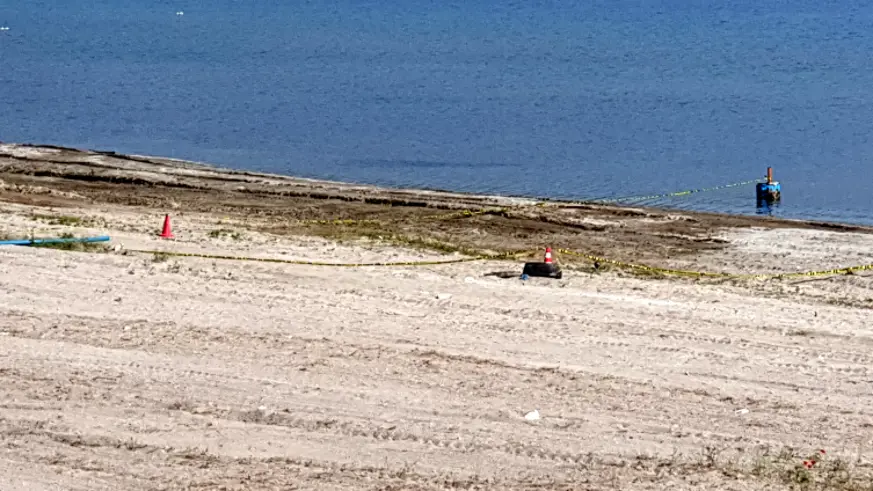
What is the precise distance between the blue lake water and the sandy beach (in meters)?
11.7

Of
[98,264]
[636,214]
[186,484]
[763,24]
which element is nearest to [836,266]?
[636,214]

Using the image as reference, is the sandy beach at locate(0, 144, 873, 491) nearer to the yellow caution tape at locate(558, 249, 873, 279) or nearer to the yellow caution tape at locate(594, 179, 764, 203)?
the yellow caution tape at locate(558, 249, 873, 279)

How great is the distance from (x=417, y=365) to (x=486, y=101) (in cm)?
3693

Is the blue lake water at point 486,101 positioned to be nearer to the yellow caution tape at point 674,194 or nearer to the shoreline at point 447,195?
the yellow caution tape at point 674,194

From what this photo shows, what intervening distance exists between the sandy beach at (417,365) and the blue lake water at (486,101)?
11.7 meters

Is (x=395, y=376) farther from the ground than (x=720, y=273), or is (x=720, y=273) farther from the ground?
(x=720, y=273)

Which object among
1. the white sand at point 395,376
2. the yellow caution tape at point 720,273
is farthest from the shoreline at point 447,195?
the white sand at point 395,376

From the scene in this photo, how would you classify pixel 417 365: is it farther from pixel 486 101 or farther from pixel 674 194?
pixel 486 101

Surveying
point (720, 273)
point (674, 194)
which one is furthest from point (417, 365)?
point (674, 194)

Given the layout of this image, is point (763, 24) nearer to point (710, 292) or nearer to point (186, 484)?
point (710, 292)

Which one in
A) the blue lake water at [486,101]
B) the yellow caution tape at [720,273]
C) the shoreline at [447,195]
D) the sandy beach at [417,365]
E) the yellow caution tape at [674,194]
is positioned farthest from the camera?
the blue lake water at [486,101]

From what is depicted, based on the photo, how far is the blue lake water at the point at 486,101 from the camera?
35.9 metres

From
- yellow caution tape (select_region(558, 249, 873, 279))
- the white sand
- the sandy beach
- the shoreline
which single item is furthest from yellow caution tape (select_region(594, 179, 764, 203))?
the white sand

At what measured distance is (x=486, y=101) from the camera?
165ft
